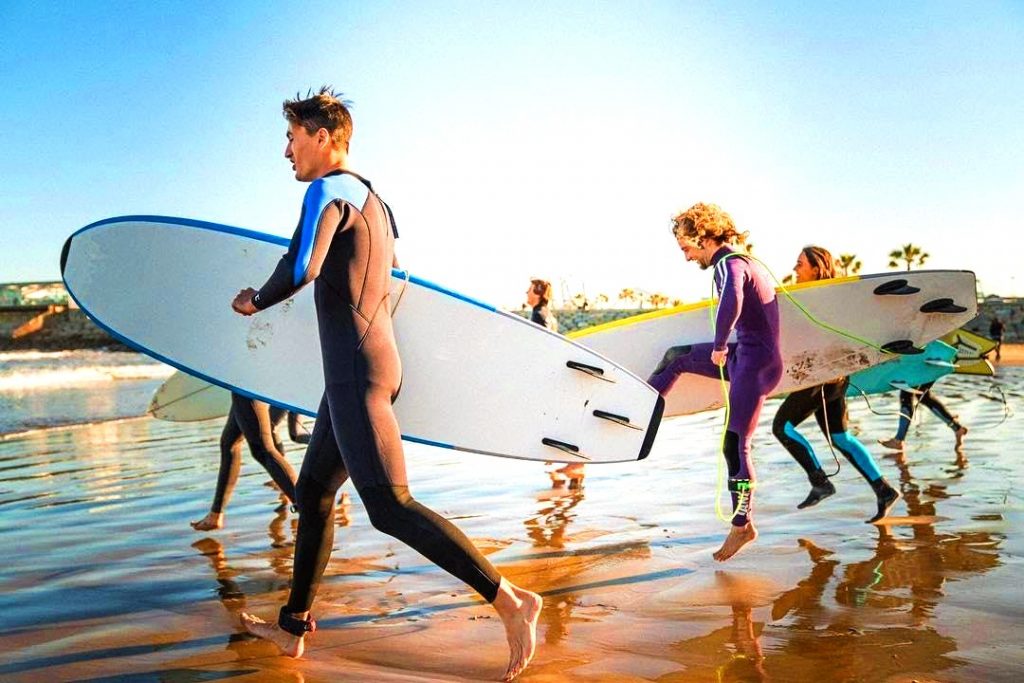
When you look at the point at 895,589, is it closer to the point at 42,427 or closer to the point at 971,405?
the point at 971,405

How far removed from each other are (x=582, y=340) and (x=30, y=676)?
4.43 metres

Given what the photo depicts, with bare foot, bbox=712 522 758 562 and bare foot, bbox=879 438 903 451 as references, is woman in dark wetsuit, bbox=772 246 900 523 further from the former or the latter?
bare foot, bbox=879 438 903 451

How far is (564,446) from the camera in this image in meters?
4.23

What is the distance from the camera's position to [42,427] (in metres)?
12.5

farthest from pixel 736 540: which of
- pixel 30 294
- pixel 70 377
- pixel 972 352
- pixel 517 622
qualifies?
pixel 30 294

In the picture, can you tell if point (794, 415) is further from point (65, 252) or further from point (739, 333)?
point (65, 252)

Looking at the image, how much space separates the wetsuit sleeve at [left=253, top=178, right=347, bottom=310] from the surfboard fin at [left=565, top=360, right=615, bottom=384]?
1.80 meters

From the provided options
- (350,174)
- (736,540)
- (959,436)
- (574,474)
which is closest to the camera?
(350,174)

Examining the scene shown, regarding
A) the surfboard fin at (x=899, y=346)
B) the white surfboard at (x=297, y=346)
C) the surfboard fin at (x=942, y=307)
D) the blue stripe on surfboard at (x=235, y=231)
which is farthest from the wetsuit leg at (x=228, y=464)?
the surfboard fin at (x=942, y=307)

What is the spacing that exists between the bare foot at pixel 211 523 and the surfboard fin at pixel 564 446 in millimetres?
2157

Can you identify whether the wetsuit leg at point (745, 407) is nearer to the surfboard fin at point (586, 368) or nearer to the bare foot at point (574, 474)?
the surfboard fin at point (586, 368)

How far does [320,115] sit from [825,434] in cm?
370

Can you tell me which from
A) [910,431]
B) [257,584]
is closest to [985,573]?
[257,584]

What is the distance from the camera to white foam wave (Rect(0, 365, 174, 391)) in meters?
23.9
